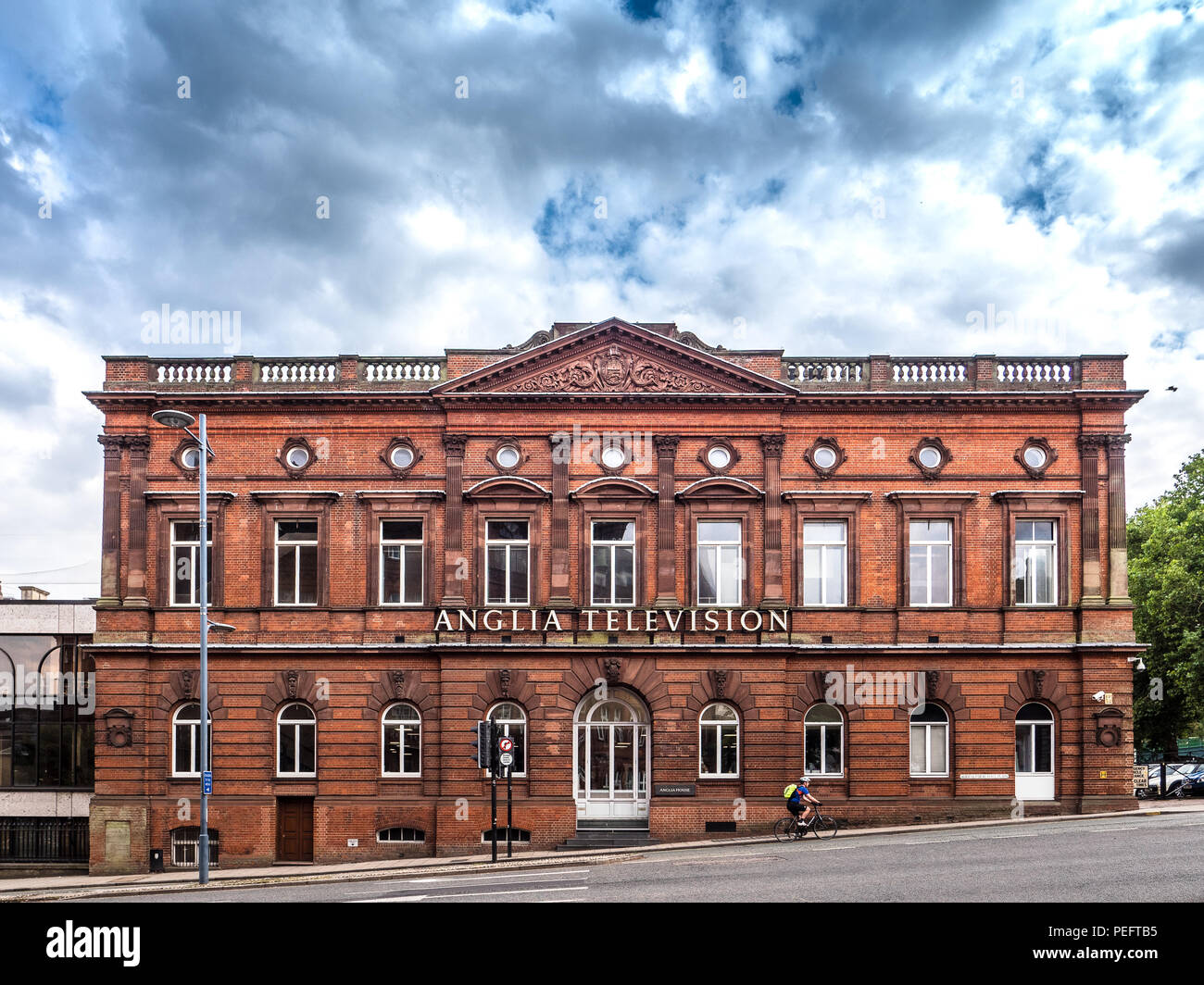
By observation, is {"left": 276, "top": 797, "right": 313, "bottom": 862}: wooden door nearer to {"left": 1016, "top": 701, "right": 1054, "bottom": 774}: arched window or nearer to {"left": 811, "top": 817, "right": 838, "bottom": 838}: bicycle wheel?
{"left": 811, "top": 817, "right": 838, "bottom": 838}: bicycle wheel

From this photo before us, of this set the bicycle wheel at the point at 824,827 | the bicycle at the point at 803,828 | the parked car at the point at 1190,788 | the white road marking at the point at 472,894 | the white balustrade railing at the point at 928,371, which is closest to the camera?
the white road marking at the point at 472,894

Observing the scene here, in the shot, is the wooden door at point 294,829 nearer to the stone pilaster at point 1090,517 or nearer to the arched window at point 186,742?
the arched window at point 186,742

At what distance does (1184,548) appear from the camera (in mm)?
45281

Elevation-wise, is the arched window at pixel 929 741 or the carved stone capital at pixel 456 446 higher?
the carved stone capital at pixel 456 446

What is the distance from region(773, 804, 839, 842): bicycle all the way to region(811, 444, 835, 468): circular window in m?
9.88

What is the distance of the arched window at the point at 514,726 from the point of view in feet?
96.7

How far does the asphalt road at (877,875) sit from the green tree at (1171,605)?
62.1ft

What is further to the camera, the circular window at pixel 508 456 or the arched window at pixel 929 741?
the circular window at pixel 508 456

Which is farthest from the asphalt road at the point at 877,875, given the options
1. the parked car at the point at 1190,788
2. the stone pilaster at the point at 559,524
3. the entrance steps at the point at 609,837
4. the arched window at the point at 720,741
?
the parked car at the point at 1190,788

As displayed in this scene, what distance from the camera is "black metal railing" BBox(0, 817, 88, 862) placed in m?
29.7

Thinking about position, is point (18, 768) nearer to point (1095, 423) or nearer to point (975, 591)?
point (975, 591)

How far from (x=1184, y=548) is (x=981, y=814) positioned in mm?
22840

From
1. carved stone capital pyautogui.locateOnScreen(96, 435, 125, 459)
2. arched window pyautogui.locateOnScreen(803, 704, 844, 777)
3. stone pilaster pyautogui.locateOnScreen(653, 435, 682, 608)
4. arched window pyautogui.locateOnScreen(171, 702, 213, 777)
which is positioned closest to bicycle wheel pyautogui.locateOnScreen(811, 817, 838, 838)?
arched window pyautogui.locateOnScreen(803, 704, 844, 777)
